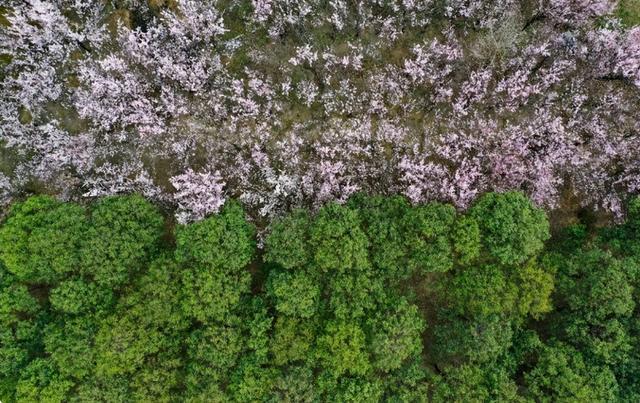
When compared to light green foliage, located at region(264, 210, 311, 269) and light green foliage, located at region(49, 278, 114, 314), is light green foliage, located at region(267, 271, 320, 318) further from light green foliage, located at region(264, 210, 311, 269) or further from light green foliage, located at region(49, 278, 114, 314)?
light green foliage, located at region(49, 278, 114, 314)

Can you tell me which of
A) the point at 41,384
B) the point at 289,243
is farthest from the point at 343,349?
the point at 41,384

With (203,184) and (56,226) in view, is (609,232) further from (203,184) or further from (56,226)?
(56,226)

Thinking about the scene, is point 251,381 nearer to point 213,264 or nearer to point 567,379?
point 213,264

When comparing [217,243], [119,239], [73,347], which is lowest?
[73,347]

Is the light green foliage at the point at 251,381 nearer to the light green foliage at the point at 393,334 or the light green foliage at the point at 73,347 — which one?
the light green foliage at the point at 393,334

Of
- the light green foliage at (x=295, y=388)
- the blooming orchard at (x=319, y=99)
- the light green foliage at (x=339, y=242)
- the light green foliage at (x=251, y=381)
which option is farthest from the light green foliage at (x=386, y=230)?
the light green foliage at (x=251, y=381)

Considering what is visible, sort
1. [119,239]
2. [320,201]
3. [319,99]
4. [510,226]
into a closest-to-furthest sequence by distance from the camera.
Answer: [510,226]
[119,239]
[320,201]
[319,99]
